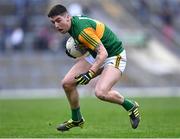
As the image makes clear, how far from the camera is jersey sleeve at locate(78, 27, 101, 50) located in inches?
Answer: 541

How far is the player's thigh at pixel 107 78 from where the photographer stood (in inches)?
554

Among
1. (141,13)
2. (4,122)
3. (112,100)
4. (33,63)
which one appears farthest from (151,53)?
(112,100)

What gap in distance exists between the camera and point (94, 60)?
14398 millimetres

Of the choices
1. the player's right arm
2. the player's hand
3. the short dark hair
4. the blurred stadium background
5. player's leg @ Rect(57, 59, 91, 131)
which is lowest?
the blurred stadium background

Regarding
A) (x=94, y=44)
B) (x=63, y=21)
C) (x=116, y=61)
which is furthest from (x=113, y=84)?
(x=63, y=21)

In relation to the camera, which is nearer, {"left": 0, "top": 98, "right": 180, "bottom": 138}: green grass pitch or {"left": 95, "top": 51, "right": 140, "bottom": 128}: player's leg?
{"left": 0, "top": 98, "right": 180, "bottom": 138}: green grass pitch

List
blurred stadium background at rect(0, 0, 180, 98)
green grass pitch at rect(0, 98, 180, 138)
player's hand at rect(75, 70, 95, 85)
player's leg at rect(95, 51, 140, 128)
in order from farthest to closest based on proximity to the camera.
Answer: blurred stadium background at rect(0, 0, 180, 98) < player's leg at rect(95, 51, 140, 128) < green grass pitch at rect(0, 98, 180, 138) < player's hand at rect(75, 70, 95, 85)

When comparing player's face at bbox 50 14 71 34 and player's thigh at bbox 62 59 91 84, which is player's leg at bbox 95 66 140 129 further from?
player's face at bbox 50 14 71 34

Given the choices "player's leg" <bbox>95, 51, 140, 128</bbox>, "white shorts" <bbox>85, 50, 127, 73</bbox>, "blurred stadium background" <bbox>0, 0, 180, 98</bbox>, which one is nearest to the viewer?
"player's leg" <bbox>95, 51, 140, 128</bbox>

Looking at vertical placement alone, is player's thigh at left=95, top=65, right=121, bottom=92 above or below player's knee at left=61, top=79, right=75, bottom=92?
above

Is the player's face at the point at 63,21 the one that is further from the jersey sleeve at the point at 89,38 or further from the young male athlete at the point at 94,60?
the jersey sleeve at the point at 89,38

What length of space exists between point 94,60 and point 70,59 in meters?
21.8

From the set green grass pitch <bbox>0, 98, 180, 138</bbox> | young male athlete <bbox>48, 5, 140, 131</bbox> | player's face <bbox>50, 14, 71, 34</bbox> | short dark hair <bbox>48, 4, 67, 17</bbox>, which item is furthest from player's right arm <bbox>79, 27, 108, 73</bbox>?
green grass pitch <bbox>0, 98, 180, 138</bbox>

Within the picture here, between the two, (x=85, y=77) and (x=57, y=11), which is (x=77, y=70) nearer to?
(x=85, y=77)
